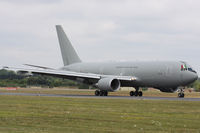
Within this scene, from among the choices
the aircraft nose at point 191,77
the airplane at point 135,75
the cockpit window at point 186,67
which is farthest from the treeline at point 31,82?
the aircraft nose at point 191,77

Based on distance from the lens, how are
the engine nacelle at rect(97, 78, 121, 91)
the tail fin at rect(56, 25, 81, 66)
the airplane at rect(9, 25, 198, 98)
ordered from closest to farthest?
the airplane at rect(9, 25, 198, 98) < the engine nacelle at rect(97, 78, 121, 91) < the tail fin at rect(56, 25, 81, 66)

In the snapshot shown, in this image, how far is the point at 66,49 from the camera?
5434 cm

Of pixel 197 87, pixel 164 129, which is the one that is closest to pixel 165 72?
pixel 164 129

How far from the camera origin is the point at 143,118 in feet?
55.6

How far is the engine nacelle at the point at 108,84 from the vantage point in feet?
136

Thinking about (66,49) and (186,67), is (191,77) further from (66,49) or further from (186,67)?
(66,49)

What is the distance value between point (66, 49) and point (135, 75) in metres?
13.8

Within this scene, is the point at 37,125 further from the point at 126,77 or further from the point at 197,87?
the point at 197,87

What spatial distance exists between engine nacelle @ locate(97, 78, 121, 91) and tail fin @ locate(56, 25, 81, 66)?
12179 mm

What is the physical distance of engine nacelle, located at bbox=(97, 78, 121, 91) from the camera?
4156 centimetres

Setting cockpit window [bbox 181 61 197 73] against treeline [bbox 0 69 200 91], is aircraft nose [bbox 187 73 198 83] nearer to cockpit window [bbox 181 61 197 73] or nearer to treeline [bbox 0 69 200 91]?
cockpit window [bbox 181 61 197 73]

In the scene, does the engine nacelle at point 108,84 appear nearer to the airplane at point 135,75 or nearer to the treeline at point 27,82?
the airplane at point 135,75

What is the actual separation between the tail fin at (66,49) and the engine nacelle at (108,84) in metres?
12.2

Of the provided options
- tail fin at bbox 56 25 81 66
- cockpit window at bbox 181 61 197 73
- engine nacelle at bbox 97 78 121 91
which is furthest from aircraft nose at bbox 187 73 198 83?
tail fin at bbox 56 25 81 66
